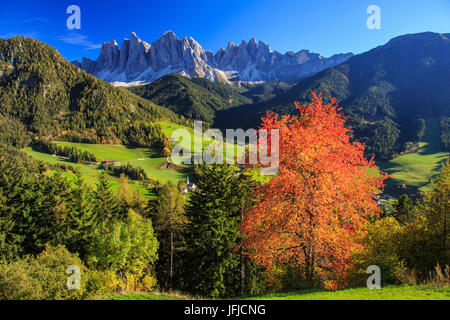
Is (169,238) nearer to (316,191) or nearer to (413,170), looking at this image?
(316,191)

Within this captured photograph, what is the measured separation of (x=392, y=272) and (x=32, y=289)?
28145 millimetres

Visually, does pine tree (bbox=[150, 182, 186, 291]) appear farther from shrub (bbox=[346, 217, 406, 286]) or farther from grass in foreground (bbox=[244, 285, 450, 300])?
grass in foreground (bbox=[244, 285, 450, 300])

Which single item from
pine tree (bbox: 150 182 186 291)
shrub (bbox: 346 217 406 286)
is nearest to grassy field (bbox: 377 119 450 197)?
shrub (bbox: 346 217 406 286)

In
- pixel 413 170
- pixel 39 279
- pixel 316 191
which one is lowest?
pixel 39 279

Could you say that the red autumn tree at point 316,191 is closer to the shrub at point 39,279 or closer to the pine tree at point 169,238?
the shrub at point 39,279

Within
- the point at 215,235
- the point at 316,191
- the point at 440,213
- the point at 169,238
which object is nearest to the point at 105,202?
the point at 169,238

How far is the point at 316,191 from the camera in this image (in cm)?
1245

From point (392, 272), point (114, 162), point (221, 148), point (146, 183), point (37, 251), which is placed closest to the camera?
point (392, 272)

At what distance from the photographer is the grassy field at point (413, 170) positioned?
141125 mm

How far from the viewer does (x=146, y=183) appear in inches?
4688

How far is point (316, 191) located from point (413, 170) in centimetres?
20822
